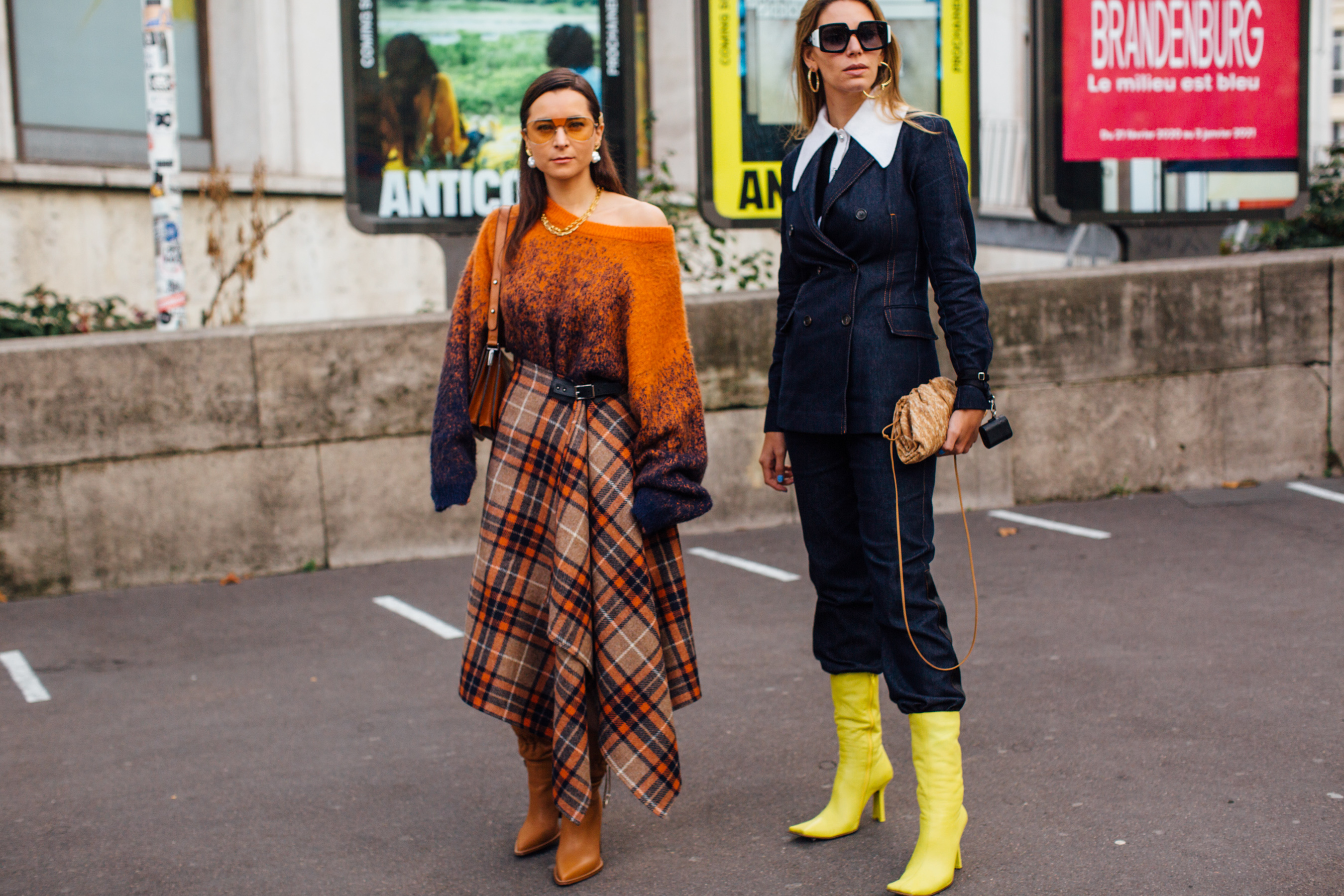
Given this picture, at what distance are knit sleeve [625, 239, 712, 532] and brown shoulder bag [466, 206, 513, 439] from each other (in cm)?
33

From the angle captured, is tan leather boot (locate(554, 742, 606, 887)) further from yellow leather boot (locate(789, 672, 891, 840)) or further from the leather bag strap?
the leather bag strap

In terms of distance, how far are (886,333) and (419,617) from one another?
338 centimetres

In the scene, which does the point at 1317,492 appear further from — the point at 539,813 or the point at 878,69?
the point at 539,813

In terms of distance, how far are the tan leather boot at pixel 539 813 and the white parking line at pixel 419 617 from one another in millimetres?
2204

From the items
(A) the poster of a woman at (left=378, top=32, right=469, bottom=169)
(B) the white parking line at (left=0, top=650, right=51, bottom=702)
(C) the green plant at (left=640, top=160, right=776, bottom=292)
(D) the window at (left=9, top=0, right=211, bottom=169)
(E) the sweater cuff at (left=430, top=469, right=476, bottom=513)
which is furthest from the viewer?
(D) the window at (left=9, top=0, right=211, bottom=169)

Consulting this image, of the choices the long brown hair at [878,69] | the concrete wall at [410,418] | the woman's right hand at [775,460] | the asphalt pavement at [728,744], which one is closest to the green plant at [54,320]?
the concrete wall at [410,418]

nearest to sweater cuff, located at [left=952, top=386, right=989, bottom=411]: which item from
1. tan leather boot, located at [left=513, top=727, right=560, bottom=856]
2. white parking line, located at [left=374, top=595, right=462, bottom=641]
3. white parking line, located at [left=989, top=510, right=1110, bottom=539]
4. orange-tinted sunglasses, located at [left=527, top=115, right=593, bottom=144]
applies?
orange-tinted sunglasses, located at [left=527, top=115, right=593, bottom=144]

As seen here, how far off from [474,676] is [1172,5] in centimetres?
805

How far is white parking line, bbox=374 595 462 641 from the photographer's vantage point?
5605 mm

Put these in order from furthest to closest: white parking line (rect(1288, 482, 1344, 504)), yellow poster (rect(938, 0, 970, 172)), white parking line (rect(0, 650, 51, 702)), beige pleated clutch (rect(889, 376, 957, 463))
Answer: yellow poster (rect(938, 0, 970, 172)) < white parking line (rect(1288, 482, 1344, 504)) < white parking line (rect(0, 650, 51, 702)) < beige pleated clutch (rect(889, 376, 957, 463))

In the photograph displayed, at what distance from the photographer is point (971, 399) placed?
2.96 m

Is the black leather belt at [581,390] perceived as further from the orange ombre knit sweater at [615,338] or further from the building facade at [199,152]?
the building facade at [199,152]

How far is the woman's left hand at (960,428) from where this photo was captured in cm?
296

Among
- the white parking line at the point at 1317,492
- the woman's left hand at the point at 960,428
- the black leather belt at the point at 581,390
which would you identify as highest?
the black leather belt at the point at 581,390
